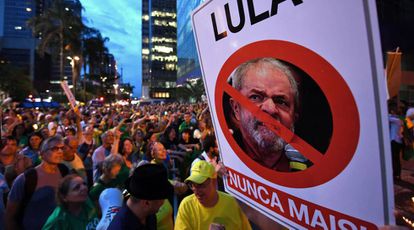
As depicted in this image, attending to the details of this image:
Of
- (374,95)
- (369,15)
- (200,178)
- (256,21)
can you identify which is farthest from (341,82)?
(200,178)

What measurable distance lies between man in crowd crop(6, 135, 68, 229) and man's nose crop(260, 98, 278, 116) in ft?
9.70

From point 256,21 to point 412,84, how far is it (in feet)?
95.4

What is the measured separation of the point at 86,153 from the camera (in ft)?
21.2

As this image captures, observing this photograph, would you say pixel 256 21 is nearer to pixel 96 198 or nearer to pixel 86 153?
pixel 96 198

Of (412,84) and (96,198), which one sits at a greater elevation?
(412,84)

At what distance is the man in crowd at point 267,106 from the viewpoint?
4.13 feet

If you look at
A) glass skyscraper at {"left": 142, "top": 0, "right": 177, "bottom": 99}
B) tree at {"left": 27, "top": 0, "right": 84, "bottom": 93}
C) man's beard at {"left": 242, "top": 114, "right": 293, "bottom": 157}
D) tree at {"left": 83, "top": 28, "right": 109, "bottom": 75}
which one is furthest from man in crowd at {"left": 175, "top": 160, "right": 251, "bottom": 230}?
glass skyscraper at {"left": 142, "top": 0, "right": 177, "bottom": 99}

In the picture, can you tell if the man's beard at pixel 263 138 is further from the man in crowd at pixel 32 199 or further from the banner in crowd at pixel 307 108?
the man in crowd at pixel 32 199

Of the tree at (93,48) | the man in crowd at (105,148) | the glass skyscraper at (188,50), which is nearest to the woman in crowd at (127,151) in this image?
the man in crowd at (105,148)

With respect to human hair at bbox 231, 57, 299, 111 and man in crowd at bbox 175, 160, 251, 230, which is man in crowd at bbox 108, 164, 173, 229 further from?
human hair at bbox 231, 57, 299, 111

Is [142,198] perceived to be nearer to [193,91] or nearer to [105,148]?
[105,148]

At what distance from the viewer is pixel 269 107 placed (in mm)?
1357

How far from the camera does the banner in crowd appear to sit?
3.21 feet

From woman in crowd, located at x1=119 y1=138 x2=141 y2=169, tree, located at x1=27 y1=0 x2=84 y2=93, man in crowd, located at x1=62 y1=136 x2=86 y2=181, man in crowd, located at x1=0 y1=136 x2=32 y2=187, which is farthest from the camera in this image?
tree, located at x1=27 y1=0 x2=84 y2=93
